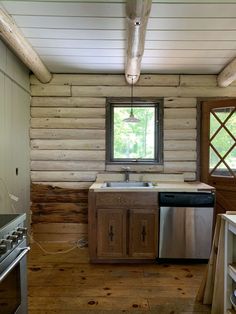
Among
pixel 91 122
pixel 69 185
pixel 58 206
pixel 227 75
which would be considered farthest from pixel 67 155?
pixel 227 75

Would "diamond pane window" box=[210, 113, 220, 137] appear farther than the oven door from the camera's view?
Yes

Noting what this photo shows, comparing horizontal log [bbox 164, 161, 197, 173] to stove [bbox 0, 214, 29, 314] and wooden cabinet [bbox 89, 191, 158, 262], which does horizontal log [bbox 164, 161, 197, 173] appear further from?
stove [bbox 0, 214, 29, 314]

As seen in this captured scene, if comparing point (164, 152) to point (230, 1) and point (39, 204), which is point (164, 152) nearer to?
point (39, 204)

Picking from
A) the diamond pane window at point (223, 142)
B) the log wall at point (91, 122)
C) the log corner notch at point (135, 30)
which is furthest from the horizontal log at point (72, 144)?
the diamond pane window at point (223, 142)

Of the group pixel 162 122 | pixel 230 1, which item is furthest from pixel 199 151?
pixel 230 1

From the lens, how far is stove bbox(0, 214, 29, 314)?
5.02 feet

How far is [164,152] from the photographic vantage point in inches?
155

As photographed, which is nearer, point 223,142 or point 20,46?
point 20,46

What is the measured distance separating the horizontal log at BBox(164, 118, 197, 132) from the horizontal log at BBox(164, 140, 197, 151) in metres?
0.20

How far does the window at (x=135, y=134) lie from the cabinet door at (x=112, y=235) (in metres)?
0.95

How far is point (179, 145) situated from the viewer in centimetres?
394

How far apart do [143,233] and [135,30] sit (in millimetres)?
2169

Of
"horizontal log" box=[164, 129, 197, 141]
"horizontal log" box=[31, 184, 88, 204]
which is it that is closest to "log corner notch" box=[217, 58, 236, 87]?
"horizontal log" box=[164, 129, 197, 141]

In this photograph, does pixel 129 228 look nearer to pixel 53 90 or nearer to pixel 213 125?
pixel 213 125
